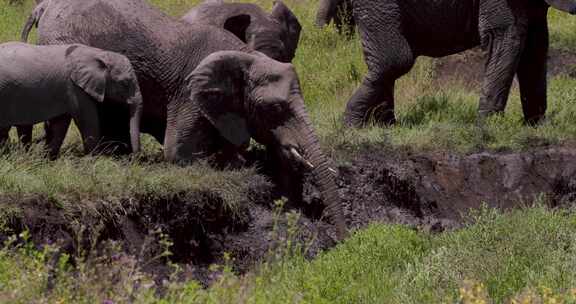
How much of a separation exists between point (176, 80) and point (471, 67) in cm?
771

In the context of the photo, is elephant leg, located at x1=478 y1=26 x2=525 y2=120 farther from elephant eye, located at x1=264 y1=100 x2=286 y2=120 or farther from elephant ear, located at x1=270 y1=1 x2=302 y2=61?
elephant eye, located at x1=264 y1=100 x2=286 y2=120

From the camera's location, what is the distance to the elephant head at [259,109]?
9.54 m

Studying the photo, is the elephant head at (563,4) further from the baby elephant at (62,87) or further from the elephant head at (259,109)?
the baby elephant at (62,87)

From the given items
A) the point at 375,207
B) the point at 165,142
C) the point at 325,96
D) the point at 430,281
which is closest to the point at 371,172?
the point at 375,207

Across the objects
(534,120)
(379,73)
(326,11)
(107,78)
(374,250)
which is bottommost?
(326,11)

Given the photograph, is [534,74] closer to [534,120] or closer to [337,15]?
[534,120]

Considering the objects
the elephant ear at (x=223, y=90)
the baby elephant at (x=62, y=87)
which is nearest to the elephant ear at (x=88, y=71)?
the baby elephant at (x=62, y=87)

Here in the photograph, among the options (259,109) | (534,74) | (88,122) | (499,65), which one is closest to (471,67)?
(534,74)

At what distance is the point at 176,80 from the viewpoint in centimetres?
998

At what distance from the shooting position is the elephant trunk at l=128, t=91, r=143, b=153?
948 centimetres

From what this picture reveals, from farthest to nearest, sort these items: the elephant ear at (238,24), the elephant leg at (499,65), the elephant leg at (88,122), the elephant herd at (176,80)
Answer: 1. the elephant leg at (499,65)
2. the elephant ear at (238,24)
3. the elephant leg at (88,122)
4. the elephant herd at (176,80)

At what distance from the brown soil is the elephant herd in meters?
4.52

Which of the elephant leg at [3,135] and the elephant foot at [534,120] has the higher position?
the elephant leg at [3,135]

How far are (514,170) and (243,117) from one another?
2.78 metres
